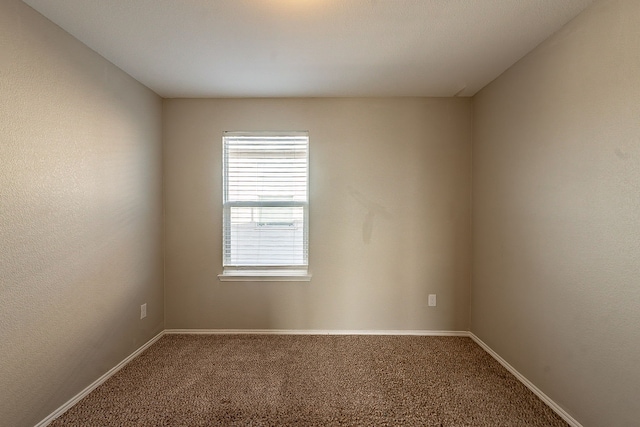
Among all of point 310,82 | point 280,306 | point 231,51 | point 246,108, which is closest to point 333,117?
point 310,82

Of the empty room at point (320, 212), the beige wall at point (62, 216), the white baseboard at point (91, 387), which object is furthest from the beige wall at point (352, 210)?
the white baseboard at point (91, 387)

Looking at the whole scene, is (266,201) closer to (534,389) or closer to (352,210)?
(352,210)

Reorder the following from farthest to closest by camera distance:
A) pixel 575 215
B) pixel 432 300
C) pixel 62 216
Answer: pixel 432 300 → pixel 62 216 → pixel 575 215

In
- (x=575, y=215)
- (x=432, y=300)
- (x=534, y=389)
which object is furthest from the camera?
(x=432, y=300)

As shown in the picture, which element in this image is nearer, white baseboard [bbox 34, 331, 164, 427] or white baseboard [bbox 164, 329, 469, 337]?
white baseboard [bbox 34, 331, 164, 427]

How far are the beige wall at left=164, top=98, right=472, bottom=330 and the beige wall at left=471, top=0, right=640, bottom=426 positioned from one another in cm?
55

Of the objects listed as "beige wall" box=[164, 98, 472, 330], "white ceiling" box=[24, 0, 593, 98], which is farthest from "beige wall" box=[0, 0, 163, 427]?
"beige wall" box=[164, 98, 472, 330]

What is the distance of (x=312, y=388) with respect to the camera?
2.28 meters

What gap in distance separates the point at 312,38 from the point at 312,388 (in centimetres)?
249

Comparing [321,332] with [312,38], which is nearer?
[312,38]

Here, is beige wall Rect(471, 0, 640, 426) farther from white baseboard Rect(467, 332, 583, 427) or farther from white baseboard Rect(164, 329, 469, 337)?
white baseboard Rect(164, 329, 469, 337)

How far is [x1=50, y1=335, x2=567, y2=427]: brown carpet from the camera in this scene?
6.46 ft

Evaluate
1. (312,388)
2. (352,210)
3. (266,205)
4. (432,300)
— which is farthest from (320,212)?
(312,388)

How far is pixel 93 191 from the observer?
7.52ft
